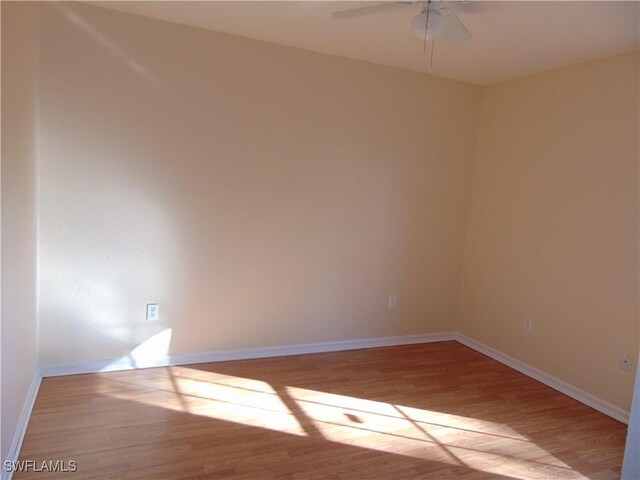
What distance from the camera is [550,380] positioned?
3281mm

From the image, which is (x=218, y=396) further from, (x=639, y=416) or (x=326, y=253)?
(x=639, y=416)

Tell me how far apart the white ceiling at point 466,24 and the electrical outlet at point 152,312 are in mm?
1898

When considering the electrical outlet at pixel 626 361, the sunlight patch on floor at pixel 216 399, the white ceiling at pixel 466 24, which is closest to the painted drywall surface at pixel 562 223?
the electrical outlet at pixel 626 361

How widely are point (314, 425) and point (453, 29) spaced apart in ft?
7.32

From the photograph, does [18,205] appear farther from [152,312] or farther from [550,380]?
[550,380]

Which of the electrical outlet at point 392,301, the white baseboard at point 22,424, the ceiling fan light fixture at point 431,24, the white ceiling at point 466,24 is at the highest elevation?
the white ceiling at point 466,24

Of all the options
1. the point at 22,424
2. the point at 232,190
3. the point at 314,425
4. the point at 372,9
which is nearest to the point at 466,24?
the point at 372,9

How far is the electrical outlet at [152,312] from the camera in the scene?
3.10 metres

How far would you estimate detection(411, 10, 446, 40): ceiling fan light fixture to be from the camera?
6.99ft

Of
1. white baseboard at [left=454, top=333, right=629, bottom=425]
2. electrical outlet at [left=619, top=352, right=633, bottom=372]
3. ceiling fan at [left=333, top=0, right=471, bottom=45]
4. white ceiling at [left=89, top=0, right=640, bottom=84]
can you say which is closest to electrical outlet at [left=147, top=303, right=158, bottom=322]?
white ceiling at [left=89, top=0, right=640, bottom=84]

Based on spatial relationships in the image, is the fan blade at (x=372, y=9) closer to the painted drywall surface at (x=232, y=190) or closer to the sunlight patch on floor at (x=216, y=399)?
the painted drywall surface at (x=232, y=190)

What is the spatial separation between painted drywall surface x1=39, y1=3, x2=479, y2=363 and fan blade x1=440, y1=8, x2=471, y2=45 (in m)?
1.26

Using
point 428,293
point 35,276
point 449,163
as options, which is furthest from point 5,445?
point 449,163

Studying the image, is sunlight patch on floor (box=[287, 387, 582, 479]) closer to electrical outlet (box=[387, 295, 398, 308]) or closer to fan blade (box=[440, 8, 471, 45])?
electrical outlet (box=[387, 295, 398, 308])
